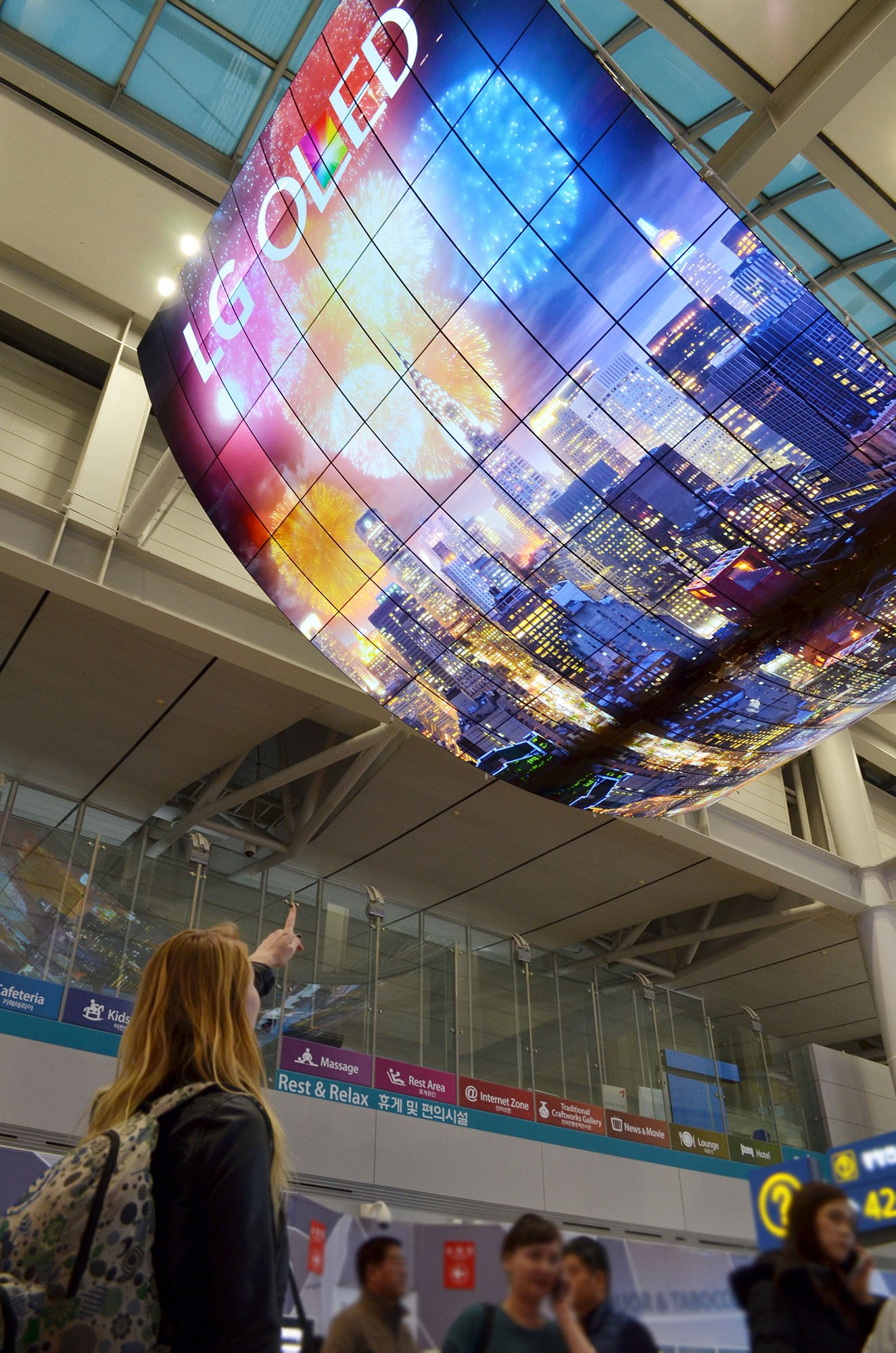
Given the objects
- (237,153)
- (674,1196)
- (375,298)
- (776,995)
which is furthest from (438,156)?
Answer: (776,995)

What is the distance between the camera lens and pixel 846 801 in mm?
22922

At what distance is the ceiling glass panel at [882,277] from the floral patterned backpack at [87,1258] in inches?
590

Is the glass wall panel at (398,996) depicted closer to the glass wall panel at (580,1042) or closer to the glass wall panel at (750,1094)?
the glass wall panel at (580,1042)

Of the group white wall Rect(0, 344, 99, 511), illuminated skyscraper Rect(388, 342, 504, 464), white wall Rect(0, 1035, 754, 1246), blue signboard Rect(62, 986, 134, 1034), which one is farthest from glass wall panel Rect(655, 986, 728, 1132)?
illuminated skyscraper Rect(388, 342, 504, 464)

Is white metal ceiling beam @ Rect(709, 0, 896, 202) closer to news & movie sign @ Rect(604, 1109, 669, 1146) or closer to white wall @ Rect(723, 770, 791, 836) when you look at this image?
white wall @ Rect(723, 770, 791, 836)

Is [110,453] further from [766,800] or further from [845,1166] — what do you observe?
[766,800]

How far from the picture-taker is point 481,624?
10.2 meters

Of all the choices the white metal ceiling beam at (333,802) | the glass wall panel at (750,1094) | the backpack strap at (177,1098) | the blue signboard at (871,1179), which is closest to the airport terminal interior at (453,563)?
the blue signboard at (871,1179)

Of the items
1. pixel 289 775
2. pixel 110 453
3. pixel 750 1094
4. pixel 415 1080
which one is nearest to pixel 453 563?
pixel 110 453

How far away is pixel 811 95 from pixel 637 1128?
1759 cm

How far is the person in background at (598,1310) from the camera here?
1729mm

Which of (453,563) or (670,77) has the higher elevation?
(670,77)

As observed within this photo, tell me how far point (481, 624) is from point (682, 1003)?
57.6 feet

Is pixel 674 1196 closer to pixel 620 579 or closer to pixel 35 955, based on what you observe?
pixel 35 955
